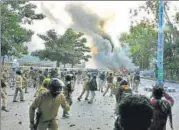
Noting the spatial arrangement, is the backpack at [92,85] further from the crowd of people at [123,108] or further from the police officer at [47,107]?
the police officer at [47,107]

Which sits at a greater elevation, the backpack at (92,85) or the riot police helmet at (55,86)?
the riot police helmet at (55,86)

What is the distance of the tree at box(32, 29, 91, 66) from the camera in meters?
66.8

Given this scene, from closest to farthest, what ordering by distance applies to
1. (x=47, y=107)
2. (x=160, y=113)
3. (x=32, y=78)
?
(x=160, y=113) < (x=47, y=107) < (x=32, y=78)

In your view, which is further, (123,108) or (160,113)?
(160,113)

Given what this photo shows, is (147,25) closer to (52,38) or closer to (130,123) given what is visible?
(52,38)

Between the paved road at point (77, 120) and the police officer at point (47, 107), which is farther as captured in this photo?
the paved road at point (77, 120)

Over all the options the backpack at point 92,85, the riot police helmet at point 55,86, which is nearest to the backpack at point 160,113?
the riot police helmet at point 55,86

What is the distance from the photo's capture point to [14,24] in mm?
33156

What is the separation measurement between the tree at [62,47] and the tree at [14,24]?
25848mm

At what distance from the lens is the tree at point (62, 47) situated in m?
66.8

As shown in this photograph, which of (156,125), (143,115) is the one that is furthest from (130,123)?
(156,125)

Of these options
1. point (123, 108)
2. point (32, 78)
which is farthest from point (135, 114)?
point (32, 78)

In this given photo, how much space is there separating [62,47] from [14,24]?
3531cm

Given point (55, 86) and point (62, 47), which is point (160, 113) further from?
point (62, 47)
